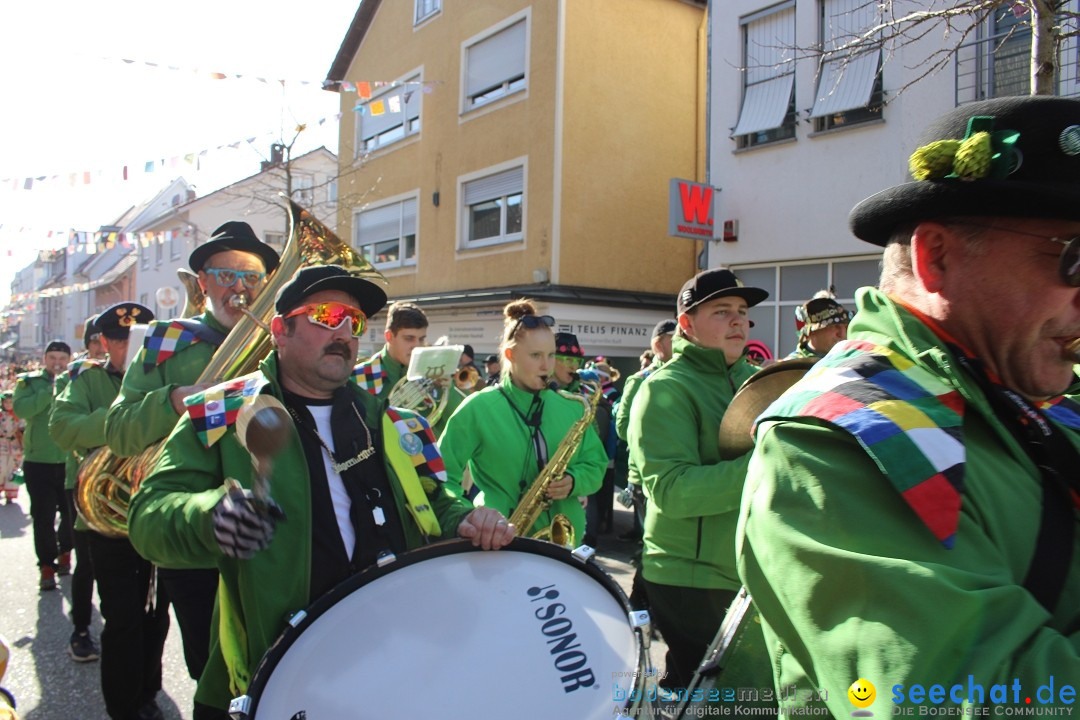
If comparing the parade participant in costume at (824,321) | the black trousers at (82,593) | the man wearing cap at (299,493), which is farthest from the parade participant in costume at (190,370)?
the parade participant in costume at (824,321)

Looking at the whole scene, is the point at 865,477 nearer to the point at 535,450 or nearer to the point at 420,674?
the point at 420,674

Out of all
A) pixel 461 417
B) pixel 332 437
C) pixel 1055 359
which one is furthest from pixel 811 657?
pixel 461 417

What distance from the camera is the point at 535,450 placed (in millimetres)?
4008

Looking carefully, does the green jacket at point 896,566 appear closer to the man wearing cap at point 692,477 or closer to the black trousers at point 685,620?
the man wearing cap at point 692,477

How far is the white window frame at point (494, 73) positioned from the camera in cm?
1556

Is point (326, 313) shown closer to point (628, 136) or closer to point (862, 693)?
point (862, 693)

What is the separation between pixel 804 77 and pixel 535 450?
968cm

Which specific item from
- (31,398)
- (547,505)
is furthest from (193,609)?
(31,398)

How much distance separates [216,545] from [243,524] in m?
0.22

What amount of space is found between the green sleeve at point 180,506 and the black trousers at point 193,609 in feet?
2.08

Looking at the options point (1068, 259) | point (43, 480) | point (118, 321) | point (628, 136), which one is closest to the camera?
point (1068, 259)

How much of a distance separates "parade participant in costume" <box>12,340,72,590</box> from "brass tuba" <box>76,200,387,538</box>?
3.30 metres

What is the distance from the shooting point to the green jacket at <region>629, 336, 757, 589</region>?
278 cm

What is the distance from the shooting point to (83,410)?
452cm
